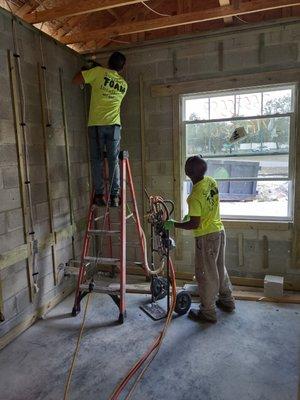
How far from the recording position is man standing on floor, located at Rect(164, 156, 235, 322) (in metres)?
2.78

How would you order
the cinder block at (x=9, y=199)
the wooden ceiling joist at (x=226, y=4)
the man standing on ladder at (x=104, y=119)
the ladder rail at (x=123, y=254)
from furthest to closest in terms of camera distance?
the man standing on ladder at (x=104, y=119) → the ladder rail at (x=123, y=254) → the wooden ceiling joist at (x=226, y=4) → the cinder block at (x=9, y=199)

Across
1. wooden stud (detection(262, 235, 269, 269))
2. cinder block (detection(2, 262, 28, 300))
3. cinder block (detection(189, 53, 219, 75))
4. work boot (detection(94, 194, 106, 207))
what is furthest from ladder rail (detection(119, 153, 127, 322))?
wooden stud (detection(262, 235, 269, 269))

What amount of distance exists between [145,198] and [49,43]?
82.7 inches

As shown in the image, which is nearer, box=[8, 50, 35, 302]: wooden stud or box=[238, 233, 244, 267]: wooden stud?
box=[8, 50, 35, 302]: wooden stud

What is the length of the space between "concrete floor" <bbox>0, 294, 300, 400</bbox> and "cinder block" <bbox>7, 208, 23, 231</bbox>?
101cm

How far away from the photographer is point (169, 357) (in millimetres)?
2479

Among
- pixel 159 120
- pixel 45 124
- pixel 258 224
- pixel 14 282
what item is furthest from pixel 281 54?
pixel 14 282

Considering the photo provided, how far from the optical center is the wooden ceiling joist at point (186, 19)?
9.57ft

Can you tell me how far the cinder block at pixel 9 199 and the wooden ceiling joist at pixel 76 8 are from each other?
168cm

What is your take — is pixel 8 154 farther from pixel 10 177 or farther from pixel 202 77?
pixel 202 77

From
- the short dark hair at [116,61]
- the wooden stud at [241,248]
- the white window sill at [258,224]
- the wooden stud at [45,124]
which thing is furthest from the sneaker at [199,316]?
the short dark hair at [116,61]

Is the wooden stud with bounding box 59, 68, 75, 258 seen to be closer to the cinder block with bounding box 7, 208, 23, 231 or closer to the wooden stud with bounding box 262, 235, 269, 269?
the cinder block with bounding box 7, 208, 23, 231

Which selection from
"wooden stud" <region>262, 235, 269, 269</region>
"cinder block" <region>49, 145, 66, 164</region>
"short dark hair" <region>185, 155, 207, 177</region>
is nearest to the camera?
"short dark hair" <region>185, 155, 207, 177</region>

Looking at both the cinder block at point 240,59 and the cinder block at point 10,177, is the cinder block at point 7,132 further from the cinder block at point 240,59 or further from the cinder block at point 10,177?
the cinder block at point 240,59
